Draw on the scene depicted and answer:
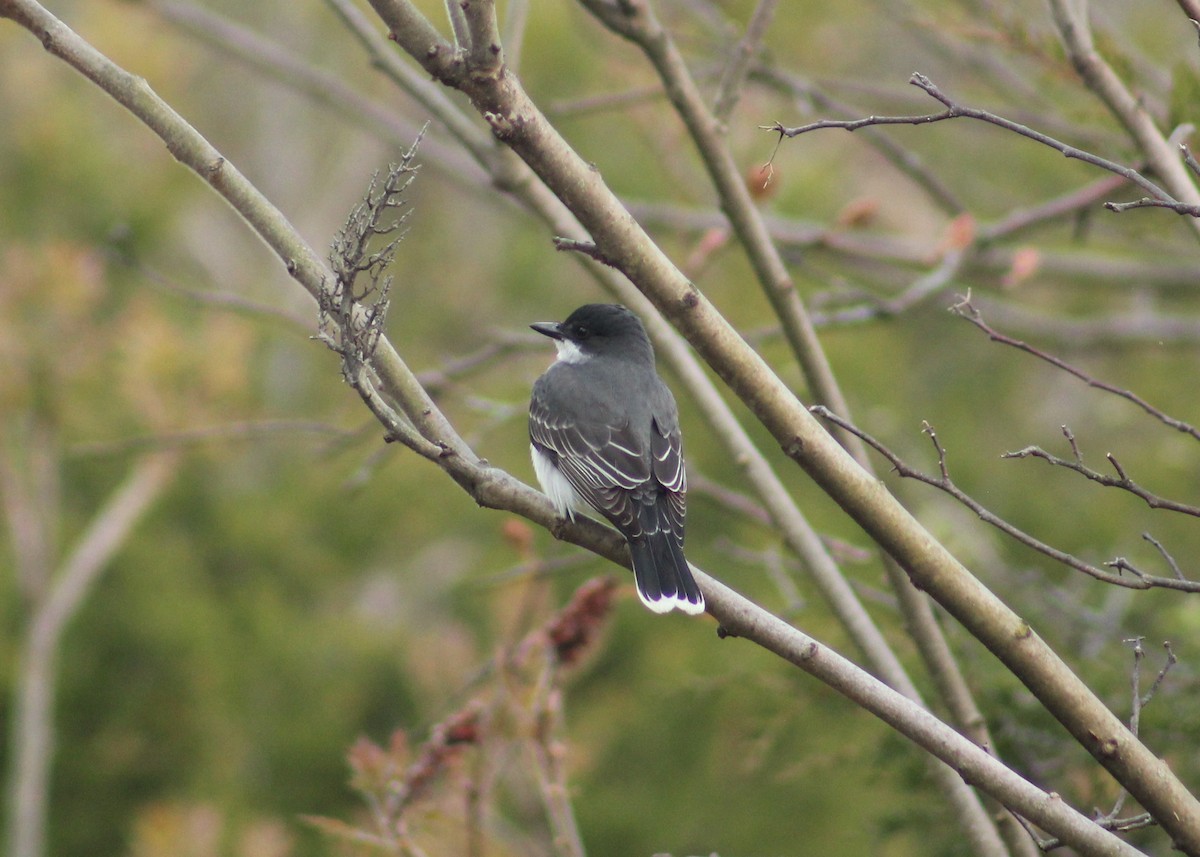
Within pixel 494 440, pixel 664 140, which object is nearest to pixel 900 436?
pixel 664 140

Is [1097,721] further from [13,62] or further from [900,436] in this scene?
[13,62]

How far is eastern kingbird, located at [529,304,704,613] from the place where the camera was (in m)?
3.51

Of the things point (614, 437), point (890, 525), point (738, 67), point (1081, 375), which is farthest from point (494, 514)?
point (1081, 375)

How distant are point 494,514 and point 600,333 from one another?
3.05m

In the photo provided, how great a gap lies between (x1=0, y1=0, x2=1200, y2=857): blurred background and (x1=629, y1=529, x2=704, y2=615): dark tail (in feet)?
1.55

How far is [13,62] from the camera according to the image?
730 cm

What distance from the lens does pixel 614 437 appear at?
154 inches

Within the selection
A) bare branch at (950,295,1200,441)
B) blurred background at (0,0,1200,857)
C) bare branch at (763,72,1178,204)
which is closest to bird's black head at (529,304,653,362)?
blurred background at (0,0,1200,857)

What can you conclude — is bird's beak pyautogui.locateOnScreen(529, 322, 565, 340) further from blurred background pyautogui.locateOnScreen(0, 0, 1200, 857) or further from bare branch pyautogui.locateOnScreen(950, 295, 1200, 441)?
bare branch pyautogui.locateOnScreen(950, 295, 1200, 441)

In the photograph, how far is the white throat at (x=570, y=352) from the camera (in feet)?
14.7

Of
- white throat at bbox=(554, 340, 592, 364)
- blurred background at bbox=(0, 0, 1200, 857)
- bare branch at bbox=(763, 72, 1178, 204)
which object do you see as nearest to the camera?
bare branch at bbox=(763, 72, 1178, 204)

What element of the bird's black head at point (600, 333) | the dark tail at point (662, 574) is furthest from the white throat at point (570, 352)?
the dark tail at point (662, 574)

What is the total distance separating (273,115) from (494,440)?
5.41 m

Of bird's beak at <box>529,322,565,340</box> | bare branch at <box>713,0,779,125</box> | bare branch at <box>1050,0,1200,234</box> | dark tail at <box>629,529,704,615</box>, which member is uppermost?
bird's beak at <box>529,322,565,340</box>
